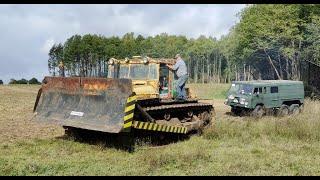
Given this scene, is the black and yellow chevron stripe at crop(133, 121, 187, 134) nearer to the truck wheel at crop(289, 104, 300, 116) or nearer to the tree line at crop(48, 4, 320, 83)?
the tree line at crop(48, 4, 320, 83)

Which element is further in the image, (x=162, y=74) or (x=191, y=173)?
(x=162, y=74)

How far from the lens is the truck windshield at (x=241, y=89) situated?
2144 centimetres

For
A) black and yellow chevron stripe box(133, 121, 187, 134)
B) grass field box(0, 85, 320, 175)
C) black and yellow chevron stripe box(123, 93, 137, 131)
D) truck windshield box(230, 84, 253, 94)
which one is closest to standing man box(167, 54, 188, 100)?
black and yellow chevron stripe box(133, 121, 187, 134)

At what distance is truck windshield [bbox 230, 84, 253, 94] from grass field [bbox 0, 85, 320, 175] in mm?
6459

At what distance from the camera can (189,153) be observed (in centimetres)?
1026

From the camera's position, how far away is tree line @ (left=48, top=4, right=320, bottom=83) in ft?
115

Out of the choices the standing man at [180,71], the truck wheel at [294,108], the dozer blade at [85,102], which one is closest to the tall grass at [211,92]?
the truck wheel at [294,108]

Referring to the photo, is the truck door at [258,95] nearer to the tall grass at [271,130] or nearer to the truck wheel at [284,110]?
the truck wheel at [284,110]

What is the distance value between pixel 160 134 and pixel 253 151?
3024 millimetres

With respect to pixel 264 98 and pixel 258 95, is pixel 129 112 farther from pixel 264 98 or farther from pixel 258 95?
pixel 264 98

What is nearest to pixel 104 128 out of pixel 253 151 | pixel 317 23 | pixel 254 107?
pixel 253 151

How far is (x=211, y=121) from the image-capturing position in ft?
51.2

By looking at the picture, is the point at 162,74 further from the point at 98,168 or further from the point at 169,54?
the point at 169,54

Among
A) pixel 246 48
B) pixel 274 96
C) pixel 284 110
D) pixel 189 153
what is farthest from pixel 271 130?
pixel 246 48
